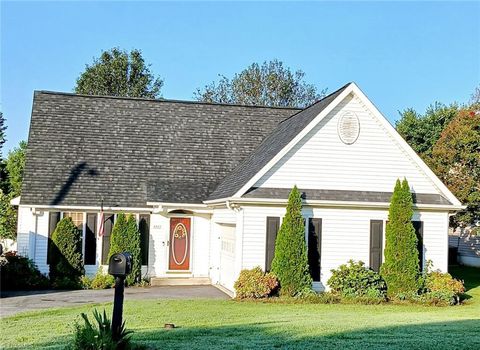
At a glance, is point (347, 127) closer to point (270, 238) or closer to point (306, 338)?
point (270, 238)

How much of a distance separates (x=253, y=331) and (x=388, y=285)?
8423 millimetres

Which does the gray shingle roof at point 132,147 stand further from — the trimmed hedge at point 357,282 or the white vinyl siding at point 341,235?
the trimmed hedge at point 357,282

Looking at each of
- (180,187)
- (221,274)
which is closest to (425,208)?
(221,274)

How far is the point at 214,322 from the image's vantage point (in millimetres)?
12859

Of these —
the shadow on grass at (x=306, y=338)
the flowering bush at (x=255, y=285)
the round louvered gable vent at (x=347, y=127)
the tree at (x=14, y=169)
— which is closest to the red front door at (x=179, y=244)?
the flowering bush at (x=255, y=285)

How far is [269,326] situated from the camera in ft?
39.7

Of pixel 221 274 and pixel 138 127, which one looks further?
pixel 138 127

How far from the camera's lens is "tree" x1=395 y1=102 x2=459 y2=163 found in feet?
118

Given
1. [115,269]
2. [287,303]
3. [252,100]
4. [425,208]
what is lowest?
[287,303]

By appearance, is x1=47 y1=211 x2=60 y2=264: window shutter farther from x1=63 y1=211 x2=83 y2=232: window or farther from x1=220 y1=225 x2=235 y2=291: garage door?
x1=220 y1=225 x2=235 y2=291: garage door

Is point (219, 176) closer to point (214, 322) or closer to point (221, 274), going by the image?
point (221, 274)

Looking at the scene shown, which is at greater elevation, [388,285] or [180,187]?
[180,187]

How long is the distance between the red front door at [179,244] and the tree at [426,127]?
59.3 feet

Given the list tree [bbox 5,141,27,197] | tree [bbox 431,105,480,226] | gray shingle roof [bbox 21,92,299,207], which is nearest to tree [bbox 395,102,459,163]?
tree [bbox 431,105,480,226]
